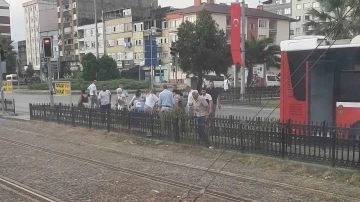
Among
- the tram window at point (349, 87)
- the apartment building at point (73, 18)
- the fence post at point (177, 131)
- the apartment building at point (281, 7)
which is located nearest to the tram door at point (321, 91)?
the tram window at point (349, 87)

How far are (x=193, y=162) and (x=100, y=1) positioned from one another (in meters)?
97.9

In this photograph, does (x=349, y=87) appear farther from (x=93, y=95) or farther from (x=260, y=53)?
(x=260, y=53)

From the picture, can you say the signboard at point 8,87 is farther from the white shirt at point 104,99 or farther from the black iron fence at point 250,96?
the black iron fence at point 250,96

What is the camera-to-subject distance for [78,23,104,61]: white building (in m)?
94.2

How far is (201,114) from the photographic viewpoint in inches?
495

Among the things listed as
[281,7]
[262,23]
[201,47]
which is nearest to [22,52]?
[281,7]

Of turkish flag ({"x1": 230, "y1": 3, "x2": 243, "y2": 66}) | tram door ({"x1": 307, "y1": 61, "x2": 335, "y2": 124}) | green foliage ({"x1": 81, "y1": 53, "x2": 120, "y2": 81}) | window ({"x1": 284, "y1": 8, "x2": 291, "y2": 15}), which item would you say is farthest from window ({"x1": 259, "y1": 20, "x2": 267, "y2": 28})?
tram door ({"x1": 307, "y1": 61, "x2": 335, "y2": 124})

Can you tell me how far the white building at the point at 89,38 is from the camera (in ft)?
309

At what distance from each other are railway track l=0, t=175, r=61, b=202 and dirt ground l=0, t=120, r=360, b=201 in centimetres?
18

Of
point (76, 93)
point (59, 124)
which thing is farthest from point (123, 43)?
point (59, 124)

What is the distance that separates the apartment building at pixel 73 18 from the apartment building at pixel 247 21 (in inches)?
1117

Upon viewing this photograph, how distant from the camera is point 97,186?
8.48 m

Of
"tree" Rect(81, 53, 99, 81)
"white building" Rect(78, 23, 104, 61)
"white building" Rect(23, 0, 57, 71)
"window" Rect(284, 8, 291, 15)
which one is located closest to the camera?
"tree" Rect(81, 53, 99, 81)

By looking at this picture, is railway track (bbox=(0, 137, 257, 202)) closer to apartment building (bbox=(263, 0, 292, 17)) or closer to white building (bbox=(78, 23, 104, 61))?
white building (bbox=(78, 23, 104, 61))
